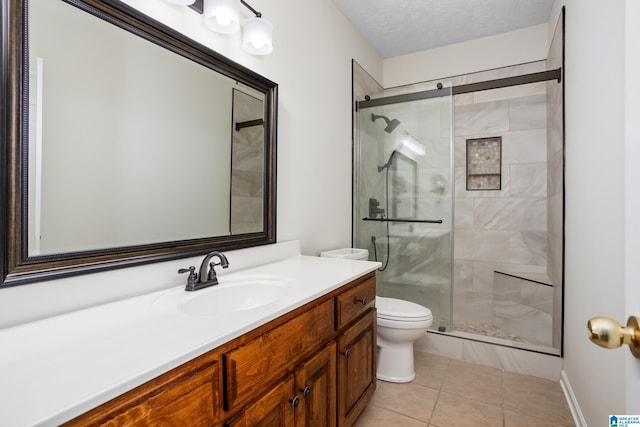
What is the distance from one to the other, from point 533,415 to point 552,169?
5.90ft

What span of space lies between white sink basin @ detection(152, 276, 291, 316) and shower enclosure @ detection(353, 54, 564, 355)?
1488mm

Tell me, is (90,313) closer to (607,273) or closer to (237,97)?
(237,97)

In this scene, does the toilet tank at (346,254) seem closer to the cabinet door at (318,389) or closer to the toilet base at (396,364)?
the toilet base at (396,364)

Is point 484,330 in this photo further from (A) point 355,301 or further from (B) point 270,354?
(B) point 270,354

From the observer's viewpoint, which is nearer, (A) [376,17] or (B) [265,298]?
(B) [265,298]

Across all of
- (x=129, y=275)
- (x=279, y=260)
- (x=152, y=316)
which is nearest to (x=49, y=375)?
(x=152, y=316)

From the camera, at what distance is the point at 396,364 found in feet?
7.03

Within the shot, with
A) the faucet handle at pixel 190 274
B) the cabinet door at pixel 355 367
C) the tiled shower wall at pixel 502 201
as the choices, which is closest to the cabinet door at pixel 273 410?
the cabinet door at pixel 355 367

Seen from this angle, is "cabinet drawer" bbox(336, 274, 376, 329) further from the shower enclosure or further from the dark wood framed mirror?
the shower enclosure

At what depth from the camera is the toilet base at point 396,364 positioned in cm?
214

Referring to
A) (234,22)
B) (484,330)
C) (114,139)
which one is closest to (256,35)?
(234,22)

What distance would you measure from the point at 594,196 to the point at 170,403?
1807 mm

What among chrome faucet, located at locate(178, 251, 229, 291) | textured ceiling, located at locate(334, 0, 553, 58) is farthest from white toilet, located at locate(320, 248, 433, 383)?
textured ceiling, located at locate(334, 0, 553, 58)

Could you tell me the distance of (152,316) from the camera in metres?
0.90
